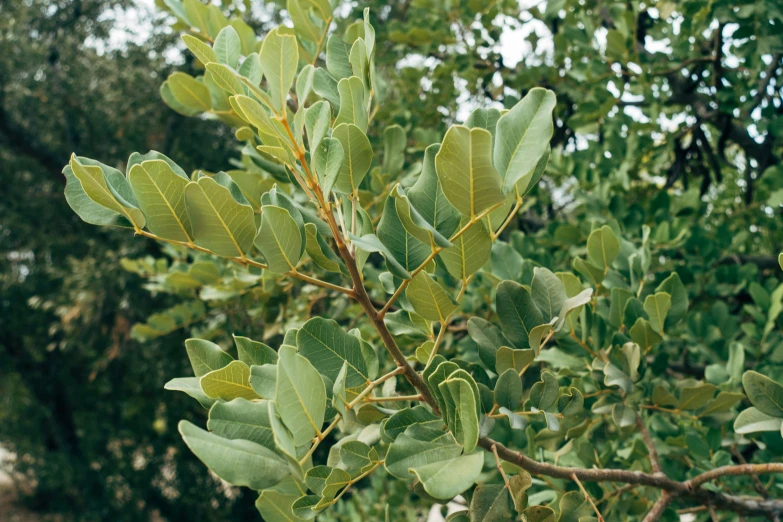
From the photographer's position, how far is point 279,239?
0.48 metres

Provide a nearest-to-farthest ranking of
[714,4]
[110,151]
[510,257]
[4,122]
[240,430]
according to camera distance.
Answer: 1. [240,430]
2. [510,257]
3. [714,4]
4. [4,122]
5. [110,151]

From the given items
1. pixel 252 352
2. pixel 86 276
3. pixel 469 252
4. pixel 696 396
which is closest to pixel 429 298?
pixel 469 252

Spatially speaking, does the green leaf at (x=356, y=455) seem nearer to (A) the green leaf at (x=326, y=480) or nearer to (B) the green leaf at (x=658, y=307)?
(A) the green leaf at (x=326, y=480)

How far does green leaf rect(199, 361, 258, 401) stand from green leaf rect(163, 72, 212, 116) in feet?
1.78

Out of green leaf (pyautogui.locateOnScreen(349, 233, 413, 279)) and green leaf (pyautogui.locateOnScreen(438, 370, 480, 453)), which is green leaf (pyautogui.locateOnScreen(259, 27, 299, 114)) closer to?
green leaf (pyautogui.locateOnScreen(349, 233, 413, 279))

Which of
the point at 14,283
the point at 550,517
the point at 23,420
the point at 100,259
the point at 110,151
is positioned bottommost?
the point at 23,420

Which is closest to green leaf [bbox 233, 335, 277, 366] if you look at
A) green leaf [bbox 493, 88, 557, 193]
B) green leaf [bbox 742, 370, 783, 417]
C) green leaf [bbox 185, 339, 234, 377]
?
green leaf [bbox 185, 339, 234, 377]

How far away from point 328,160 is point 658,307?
18.6 inches

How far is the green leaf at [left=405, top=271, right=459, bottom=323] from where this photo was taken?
21.4 inches

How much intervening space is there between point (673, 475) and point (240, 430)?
698 millimetres

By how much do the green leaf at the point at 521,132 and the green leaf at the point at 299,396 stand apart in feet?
0.62

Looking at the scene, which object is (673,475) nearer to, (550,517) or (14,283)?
(550,517)

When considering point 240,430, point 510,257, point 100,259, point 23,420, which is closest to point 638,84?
point 510,257

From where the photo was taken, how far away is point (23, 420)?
512 cm
